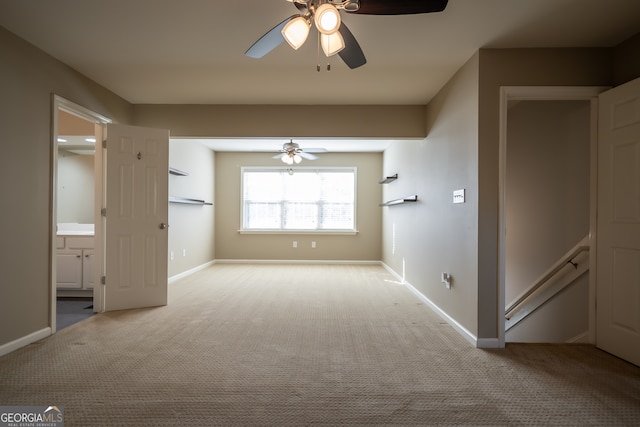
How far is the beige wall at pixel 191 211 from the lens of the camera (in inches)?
229

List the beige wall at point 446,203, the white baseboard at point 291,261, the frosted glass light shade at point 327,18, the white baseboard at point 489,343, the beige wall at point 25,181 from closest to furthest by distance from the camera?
1. the frosted glass light shade at point 327,18
2. the beige wall at point 25,181
3. the white baseboard at point 489,343
4. the beige wall at point 446,203
5. the white baseboard at point 291,261

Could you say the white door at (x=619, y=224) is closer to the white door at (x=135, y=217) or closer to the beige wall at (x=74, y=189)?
the white door at (x=135, y=217)

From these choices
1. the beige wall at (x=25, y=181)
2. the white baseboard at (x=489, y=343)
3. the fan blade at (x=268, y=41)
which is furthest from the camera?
the white baseboard at (x=489, y=343)

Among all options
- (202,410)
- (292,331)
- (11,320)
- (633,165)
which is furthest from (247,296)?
(633,165)

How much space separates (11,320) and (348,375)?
270 cm

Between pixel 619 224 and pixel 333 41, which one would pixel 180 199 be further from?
pixel 619 224

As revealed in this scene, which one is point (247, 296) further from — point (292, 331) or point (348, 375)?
point (348, 375)

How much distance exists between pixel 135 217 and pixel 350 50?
3.19 metres

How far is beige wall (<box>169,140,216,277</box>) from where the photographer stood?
5.81 m

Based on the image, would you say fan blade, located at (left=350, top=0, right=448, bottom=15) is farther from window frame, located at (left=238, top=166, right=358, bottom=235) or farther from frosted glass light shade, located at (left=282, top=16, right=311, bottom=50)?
window frame, located at (left=238, top=166, right=358, bottom=235)

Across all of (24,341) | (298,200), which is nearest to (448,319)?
(24,341)

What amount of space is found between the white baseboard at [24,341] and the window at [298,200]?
4972mm

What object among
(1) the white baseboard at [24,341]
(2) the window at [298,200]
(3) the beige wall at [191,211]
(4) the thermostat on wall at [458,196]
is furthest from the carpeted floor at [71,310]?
(4) the thermostat on wall at [458,196]

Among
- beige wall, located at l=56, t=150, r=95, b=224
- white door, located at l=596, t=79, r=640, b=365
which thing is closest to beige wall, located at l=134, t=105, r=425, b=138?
beige wall, located at l=56, t=150, r=95, b=224
